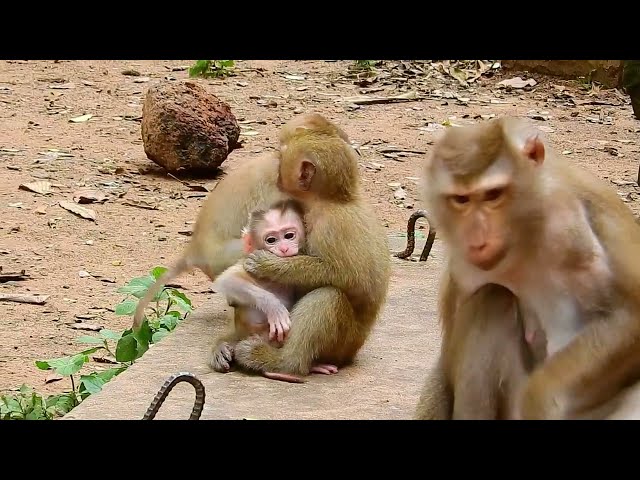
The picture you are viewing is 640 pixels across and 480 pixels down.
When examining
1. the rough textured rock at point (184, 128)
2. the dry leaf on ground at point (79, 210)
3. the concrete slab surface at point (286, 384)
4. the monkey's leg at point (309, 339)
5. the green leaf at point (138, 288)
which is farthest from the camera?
the rough textured rock at point (184, 128)

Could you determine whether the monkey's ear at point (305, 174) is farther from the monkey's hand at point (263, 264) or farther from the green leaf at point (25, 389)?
the green leaf at point (25, 389)

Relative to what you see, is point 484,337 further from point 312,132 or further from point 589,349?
point 312,132

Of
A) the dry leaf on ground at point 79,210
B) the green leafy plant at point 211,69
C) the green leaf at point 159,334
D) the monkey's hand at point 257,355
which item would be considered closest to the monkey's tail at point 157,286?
the green leaf at point 159,334

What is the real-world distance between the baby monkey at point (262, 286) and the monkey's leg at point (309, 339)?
2.4 inches

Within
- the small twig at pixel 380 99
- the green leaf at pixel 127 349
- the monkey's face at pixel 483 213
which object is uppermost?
the monkey's face at pixel 483 213

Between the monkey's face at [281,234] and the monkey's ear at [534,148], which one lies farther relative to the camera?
the monkey's face at [281,234]

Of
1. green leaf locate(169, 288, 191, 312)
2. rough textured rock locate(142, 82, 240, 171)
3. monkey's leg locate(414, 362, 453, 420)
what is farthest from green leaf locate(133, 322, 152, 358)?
rough textured rock locate(142, 82, 240, 171)

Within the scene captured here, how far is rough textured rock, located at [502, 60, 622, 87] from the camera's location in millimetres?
13336

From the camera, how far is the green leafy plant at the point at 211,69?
1324 cm

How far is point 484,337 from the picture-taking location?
322 cm

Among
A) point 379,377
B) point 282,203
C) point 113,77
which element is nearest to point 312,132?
point 282,203

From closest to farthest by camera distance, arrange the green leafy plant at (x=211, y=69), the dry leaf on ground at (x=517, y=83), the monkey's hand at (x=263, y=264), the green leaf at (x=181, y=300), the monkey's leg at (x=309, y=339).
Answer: the monkey's leg at (x=309, y=339)
the monkey's hand at (x=263, y=264)
the green leaf at (x=181, y=300)
the green leafy plant at (x=211, y=69)
the dry leaf on ground at (x=517, y=83)

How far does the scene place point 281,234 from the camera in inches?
197

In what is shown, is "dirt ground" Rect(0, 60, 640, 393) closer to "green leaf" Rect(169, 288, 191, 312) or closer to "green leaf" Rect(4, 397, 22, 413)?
"green leaf" Rect(169, 288, 191, 312)
